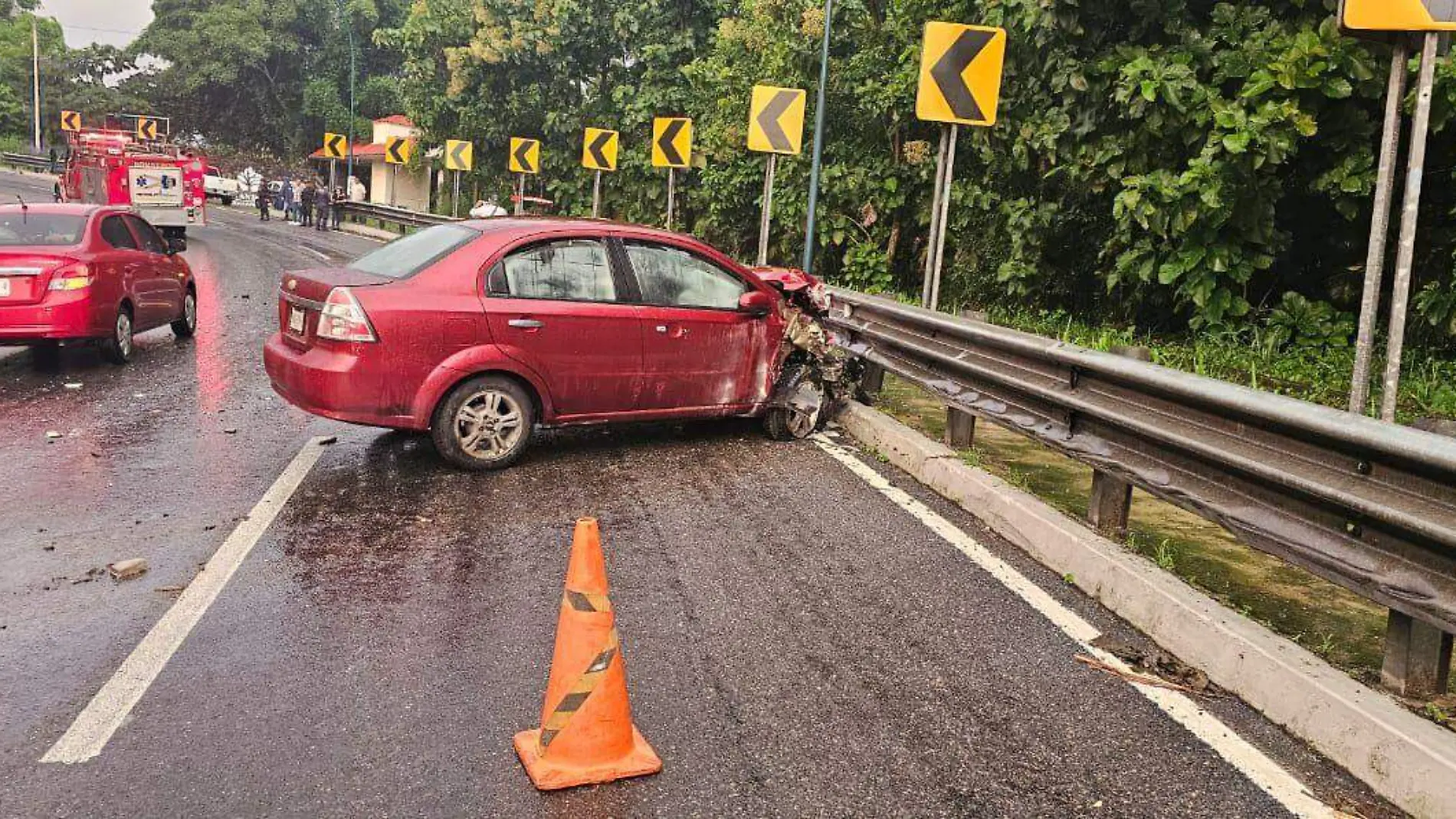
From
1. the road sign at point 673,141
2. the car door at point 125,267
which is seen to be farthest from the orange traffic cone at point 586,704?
the road sign at point 673,141

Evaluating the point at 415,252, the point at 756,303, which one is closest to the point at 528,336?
the point at 415,252

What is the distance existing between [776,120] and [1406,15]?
9749 mm

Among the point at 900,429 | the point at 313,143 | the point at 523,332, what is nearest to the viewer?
the point at 523,332

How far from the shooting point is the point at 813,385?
896 centimetres

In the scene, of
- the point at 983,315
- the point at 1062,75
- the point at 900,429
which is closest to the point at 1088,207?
the point at 1062,75

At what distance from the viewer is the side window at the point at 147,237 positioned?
1238cm

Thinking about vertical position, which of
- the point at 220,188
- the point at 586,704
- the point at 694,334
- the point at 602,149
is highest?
the point at 602,149

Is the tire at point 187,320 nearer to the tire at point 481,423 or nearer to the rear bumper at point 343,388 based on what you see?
the rear bumper at point 343,388

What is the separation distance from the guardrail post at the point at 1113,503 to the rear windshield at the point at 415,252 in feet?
13.3

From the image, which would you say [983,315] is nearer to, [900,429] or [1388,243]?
[900,429]

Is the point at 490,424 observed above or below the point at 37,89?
below

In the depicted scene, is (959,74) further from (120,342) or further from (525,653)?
(120,342)

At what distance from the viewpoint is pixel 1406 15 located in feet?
17.0

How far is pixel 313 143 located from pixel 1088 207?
66252mm
